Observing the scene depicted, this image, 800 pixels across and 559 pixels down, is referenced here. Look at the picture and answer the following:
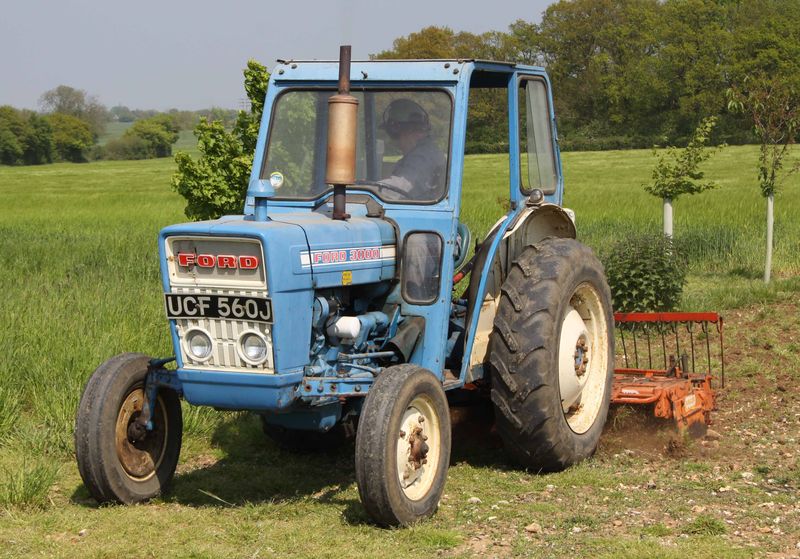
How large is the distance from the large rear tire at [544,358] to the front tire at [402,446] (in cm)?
63

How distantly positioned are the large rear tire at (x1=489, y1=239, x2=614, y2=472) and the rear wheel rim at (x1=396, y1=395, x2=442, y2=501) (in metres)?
0.70

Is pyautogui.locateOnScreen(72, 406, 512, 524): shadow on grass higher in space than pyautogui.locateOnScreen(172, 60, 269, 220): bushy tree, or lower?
lower

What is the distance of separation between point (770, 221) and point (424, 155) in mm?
9731

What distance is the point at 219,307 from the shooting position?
569cm

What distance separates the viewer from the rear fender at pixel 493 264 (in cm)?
660

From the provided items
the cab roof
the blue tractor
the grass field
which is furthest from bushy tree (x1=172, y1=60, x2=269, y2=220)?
the cab roof

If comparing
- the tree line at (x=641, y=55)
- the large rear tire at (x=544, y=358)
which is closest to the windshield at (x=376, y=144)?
the large rear tire at (x=544, y=358)

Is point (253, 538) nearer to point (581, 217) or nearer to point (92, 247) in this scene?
point (92, 247)

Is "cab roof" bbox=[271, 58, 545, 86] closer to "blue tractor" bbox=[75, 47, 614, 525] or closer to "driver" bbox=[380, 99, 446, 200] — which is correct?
"blue tractor" bbox=[75, 47, 614, 525]

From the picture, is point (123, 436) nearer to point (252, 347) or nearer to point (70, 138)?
point (252, 347)

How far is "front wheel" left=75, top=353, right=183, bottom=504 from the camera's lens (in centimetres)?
589

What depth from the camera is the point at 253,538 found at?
5.52m

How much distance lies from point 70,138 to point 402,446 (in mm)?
71975

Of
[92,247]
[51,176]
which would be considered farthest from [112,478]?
[51,176]
